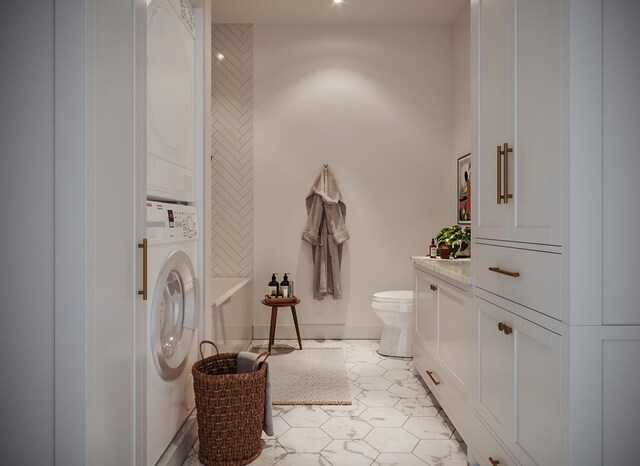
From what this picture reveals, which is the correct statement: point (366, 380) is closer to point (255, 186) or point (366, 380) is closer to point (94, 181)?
point (255, 186)

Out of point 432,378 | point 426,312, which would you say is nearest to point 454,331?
point 432,378

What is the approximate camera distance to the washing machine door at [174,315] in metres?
1.75

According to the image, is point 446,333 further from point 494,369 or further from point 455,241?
point 455,241

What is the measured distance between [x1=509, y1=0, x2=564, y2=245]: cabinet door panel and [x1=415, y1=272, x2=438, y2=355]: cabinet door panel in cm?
117

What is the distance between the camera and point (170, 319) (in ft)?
6.50

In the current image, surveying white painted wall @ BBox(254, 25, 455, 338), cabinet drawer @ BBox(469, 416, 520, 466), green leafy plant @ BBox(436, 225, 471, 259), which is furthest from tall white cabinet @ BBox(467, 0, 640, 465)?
white painted wall @ BBox(254, 25, 455, 338)

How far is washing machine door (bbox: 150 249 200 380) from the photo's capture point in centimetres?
175

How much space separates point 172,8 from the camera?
1.98 metres

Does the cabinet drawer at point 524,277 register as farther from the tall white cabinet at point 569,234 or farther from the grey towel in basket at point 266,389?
the grey towel in basket at point 266,389

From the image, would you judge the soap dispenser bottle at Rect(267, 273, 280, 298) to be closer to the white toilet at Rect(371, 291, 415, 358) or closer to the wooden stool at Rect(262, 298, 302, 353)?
the wooden stool at Rect(262, 298, 302, 353)

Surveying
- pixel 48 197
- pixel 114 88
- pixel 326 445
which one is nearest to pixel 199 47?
pixel 114 88

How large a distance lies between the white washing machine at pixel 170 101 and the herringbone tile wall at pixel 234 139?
194 centimetres

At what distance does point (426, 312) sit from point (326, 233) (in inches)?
60.8

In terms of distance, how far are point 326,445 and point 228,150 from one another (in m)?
2.88
